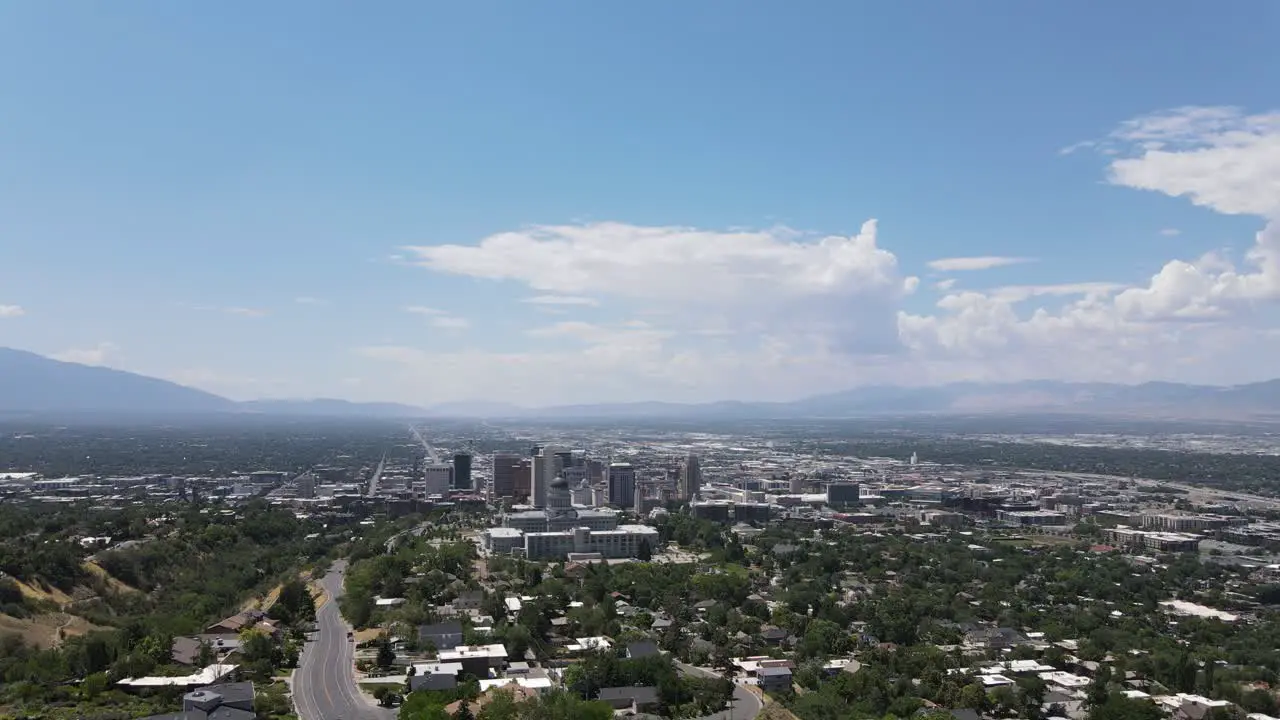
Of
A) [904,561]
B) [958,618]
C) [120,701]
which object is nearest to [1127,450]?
[904,561]

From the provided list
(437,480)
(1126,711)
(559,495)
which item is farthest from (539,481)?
(1126,711)

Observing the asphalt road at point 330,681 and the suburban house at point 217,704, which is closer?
the suburban house at point 217,704

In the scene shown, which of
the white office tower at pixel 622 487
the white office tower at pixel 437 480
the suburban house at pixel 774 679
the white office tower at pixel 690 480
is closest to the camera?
the suburban house at pixel 774 679

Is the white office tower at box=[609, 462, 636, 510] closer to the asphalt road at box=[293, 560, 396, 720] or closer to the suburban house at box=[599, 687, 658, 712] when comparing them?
the asphalt road at box=[293, 560, 396, 720]

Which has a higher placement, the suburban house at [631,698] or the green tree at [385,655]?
Result: the green tree at [385,655]

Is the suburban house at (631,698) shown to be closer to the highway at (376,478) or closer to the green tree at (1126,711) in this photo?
the green tree at (1126,711)

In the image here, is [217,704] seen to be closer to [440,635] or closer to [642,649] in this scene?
[440,635]

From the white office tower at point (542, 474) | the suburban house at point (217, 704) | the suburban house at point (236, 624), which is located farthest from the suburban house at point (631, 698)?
the white office tower at point (542, 474)

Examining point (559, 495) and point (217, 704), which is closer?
point (217, 704)
